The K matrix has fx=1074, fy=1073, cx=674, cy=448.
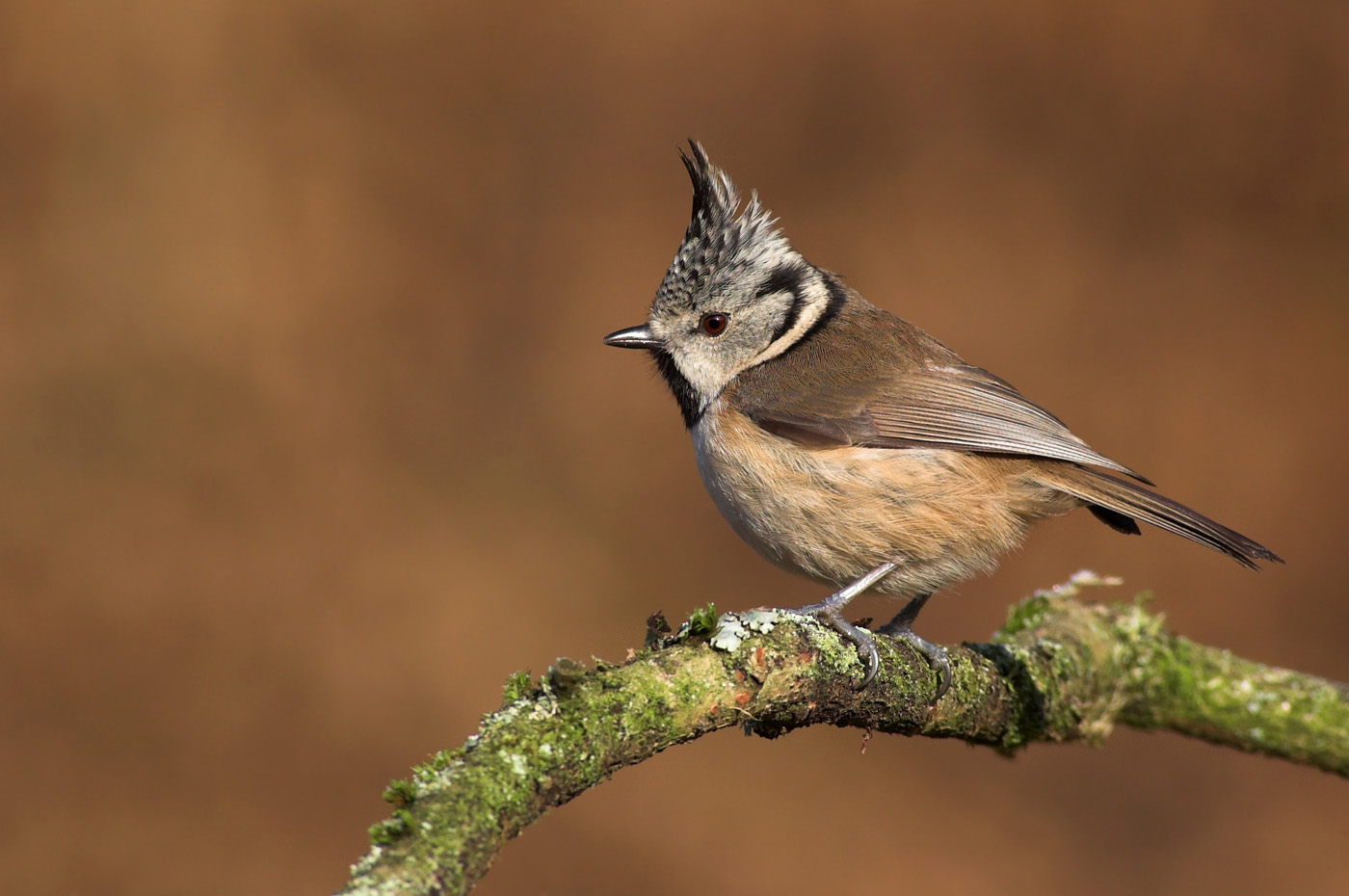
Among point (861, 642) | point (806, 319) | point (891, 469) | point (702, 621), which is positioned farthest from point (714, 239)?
point (702, 621)

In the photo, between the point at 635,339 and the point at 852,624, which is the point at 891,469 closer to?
the point at 852,624

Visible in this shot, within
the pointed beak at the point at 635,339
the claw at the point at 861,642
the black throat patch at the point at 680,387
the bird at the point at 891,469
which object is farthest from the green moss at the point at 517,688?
the pointed beak at the point at 635,339

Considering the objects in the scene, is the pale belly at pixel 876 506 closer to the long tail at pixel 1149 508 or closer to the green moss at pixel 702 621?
the long tail at pixel 1149 508

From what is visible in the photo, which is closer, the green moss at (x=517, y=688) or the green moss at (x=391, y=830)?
the green moss at (x=391, y=830)

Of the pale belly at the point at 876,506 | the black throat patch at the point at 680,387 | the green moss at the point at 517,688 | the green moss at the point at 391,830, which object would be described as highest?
the black throat patch at the point at 680,387

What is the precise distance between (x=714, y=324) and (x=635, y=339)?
0.27m

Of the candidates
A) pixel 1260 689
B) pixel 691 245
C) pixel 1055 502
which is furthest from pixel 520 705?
pixel 1260 689

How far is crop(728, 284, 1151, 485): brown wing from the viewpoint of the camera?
304cm

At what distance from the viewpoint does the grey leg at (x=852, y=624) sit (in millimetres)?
2336

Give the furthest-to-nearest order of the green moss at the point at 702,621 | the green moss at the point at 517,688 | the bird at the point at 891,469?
the bird at the point at 891,469 → the green moss at the point at 702,621 → the green moss at the point at 517,688

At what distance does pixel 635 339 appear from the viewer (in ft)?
11.8

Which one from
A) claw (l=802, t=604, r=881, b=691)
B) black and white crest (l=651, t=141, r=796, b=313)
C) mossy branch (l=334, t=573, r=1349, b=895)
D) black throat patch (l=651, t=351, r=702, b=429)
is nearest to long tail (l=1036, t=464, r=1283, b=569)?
mossy branch (l=334, t=573, r=1349, b=895)

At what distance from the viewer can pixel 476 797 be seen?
4.88 ft

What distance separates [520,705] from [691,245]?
7.23 ft
